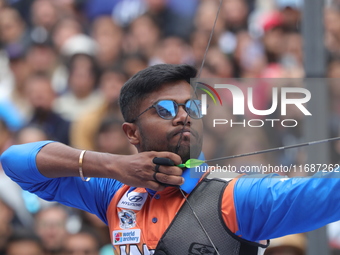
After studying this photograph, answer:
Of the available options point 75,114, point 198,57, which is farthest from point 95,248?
point 198,57

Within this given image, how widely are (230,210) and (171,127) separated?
16.8 inches

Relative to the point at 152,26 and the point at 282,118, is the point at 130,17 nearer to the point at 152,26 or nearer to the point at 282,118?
the point at 152,26

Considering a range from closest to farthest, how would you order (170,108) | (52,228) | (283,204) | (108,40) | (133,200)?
(283,204)
(170,108)
(133,200)
(52,228)
(108,40)

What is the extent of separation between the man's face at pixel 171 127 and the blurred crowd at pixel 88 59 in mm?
1418

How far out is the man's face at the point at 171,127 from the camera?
7.56 ft

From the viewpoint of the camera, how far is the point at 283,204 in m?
2.06

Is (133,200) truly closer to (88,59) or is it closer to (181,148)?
(181,148)

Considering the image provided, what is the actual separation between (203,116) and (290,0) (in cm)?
262

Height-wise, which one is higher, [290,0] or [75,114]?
[290,0]

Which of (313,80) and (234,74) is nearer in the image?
(313,80)

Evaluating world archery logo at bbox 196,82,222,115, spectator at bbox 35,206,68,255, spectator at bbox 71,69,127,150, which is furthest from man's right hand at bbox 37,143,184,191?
spectator at bbox 71,69,127,150

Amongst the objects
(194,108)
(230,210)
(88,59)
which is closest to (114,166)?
(194,108)

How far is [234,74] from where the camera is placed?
3.98 meters

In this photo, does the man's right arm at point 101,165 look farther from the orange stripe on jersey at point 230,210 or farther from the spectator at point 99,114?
the spectator at point 99,114
